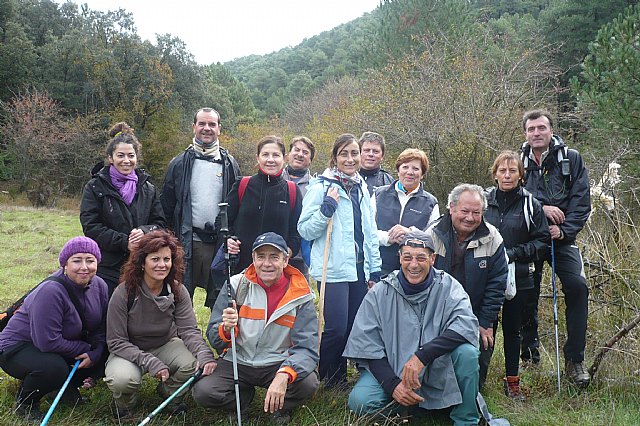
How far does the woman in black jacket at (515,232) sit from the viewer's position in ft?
14.4

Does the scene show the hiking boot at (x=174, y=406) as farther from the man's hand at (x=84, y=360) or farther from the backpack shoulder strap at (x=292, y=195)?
the backpack shoulder strap at (x=292, y=195)

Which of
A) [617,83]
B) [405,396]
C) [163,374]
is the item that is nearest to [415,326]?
[405,396]

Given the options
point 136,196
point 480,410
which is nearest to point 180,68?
point 136,196

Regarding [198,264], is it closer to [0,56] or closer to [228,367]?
[228,367]

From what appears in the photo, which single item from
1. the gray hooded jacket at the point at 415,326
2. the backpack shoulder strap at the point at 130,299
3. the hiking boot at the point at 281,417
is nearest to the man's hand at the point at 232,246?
the backpack shoulder strap at the point at 130,299

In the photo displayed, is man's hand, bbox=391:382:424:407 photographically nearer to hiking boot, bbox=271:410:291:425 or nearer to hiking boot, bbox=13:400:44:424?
hiking boot, bbox=271:410:291:425

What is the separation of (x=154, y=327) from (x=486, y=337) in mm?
2648

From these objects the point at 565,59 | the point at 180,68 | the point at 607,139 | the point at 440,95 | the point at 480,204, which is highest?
the point at 180,68

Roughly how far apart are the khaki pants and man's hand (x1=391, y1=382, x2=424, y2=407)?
5.07 ft

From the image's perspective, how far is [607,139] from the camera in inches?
378

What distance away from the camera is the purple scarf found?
4461mm

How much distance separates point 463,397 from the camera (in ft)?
12.1

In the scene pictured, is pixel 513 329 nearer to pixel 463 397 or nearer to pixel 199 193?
pixel 463 397

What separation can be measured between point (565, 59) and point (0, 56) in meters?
30.0
